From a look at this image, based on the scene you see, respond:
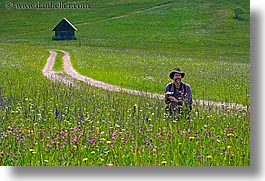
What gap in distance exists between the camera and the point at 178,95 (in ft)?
24.9

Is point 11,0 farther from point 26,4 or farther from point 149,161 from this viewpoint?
point 149,161

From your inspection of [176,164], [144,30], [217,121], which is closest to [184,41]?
[144,30]

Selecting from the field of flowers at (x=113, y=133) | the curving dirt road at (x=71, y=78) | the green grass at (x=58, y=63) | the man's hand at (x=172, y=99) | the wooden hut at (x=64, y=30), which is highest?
the wooden hut at (x=64, y=30)

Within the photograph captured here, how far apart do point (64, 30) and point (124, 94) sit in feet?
3.80

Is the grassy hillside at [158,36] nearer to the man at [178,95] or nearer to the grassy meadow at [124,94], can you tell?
the grassy meadow at [124,94]

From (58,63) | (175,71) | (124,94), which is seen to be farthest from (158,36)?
(58,63)

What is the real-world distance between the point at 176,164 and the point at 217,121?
0.86m

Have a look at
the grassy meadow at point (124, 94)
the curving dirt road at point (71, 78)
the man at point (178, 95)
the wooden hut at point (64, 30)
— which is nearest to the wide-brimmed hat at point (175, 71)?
the man at point (178, 95)

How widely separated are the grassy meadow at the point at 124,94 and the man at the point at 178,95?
0.41ft

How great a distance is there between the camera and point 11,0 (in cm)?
769

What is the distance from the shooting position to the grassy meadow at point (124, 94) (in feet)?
23.1

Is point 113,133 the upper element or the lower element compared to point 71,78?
lower

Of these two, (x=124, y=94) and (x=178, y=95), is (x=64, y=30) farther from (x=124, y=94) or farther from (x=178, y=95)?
(x=178, y=95)

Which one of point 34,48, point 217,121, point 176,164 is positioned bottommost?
point 176,164
